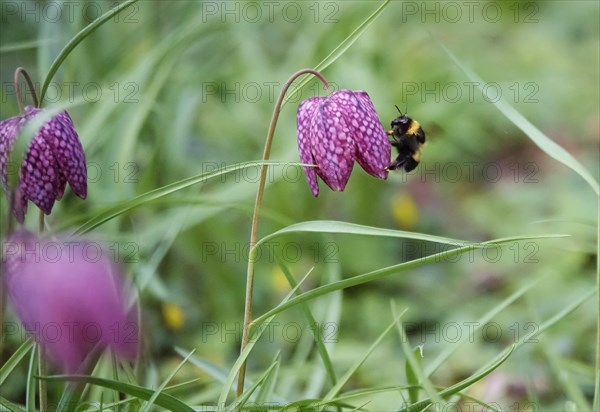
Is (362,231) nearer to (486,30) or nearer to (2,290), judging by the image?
(2,290)

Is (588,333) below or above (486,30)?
below

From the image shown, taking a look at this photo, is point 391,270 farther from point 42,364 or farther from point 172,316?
point 172,316

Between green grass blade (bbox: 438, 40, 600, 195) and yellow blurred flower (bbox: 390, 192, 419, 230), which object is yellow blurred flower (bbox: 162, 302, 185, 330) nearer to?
yellow blurred flower (bbox: 390, 192, 419, 230)

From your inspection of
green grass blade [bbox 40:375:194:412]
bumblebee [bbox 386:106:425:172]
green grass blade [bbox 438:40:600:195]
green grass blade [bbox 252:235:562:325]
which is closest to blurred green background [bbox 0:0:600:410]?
bumblebee [bbox 386:106:425:172]

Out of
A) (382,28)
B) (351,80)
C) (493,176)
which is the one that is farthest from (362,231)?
(493,176)

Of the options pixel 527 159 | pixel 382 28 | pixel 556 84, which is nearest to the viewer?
pixel 382 28

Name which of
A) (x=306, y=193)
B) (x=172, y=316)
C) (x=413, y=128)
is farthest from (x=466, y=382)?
(x=306, y=193)

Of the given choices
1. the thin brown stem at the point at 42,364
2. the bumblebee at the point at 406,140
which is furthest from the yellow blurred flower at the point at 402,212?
the thin brown stem at the point at 42,364
